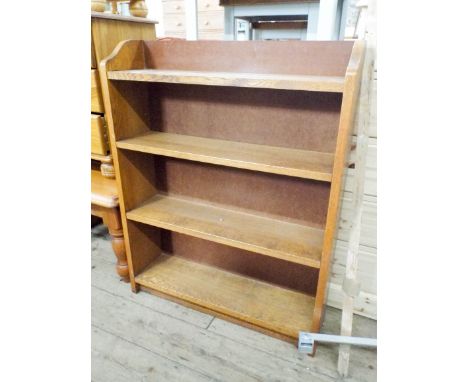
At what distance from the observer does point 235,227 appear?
1263 millimetres

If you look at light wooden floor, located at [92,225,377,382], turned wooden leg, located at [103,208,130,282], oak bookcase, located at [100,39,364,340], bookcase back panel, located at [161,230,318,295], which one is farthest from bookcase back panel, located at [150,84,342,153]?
light wooden floor, located at [92,225,377,382]

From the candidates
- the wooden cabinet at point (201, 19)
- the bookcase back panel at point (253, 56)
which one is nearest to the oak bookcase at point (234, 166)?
the bookcase back panel at point (253, 56)

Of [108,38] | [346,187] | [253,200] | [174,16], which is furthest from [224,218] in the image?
[174,16]

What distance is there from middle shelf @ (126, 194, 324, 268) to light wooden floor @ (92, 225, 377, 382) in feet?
1.37

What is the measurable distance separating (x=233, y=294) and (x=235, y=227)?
0.35 metres

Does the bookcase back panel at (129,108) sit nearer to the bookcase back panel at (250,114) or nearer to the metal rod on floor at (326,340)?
the bookcase back panel at (250,114)

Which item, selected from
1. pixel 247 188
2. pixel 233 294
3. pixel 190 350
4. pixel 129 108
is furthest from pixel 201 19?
pixel 190 350

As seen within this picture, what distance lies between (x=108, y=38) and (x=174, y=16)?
190 centimetres

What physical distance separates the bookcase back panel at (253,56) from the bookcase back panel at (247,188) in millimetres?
399

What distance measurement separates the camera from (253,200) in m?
1.35

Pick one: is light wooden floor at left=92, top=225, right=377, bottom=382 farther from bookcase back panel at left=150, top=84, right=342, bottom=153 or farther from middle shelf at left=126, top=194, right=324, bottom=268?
bookcase back panel at left=150, top=84, right=342, bottom=153

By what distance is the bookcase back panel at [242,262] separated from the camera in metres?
1.40

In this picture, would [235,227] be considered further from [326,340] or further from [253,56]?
[253,56]

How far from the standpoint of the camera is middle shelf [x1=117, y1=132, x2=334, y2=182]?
3.26 ft
